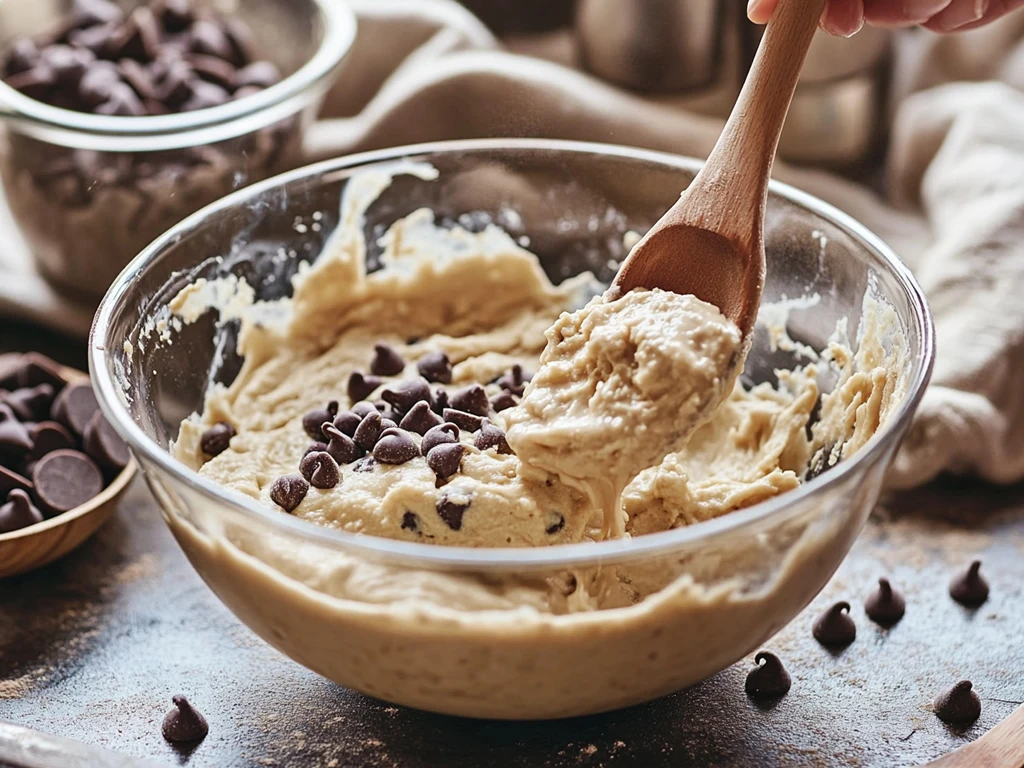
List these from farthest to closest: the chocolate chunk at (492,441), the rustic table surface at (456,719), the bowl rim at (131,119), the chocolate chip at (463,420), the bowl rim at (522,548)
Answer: the bowl rim at (131,119) < the chocolate chip at (463,420) < the chocolate chunk at (492,441) < the rustic table surface at (456,719) < the bowl rim at (522,548)

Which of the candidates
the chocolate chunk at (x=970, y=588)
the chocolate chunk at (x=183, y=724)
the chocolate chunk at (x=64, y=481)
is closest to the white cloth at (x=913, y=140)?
the chocolate chunk at (x=970, y=588)

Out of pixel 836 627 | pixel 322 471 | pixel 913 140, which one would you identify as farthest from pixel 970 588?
pixel 913 140

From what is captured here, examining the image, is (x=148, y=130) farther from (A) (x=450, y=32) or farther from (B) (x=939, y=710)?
(B) (x=939, y=710)

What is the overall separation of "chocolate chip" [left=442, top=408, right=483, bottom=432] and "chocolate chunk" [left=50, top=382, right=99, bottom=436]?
2.88 ft

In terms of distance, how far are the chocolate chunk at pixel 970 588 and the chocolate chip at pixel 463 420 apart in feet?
3.21

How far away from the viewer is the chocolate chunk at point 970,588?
90.9 inches

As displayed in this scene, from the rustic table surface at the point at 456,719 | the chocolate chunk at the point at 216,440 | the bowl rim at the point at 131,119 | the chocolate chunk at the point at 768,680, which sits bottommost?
the rustic table surface at the point at 456,719

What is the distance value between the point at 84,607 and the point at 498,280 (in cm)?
111

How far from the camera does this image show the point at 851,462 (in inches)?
66.9

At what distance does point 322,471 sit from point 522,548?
419 millimetres

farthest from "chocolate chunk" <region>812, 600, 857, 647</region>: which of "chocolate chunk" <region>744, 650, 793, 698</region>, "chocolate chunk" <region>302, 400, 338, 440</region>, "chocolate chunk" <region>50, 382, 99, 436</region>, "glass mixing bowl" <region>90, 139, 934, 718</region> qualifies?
"chocolate chunk" <region>50, 382, 99, 436</region>

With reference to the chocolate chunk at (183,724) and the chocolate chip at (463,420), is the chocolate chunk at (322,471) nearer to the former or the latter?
the chocolate chip at (463,420)

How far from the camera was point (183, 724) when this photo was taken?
1.97 metres

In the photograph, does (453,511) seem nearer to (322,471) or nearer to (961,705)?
(322,471)
